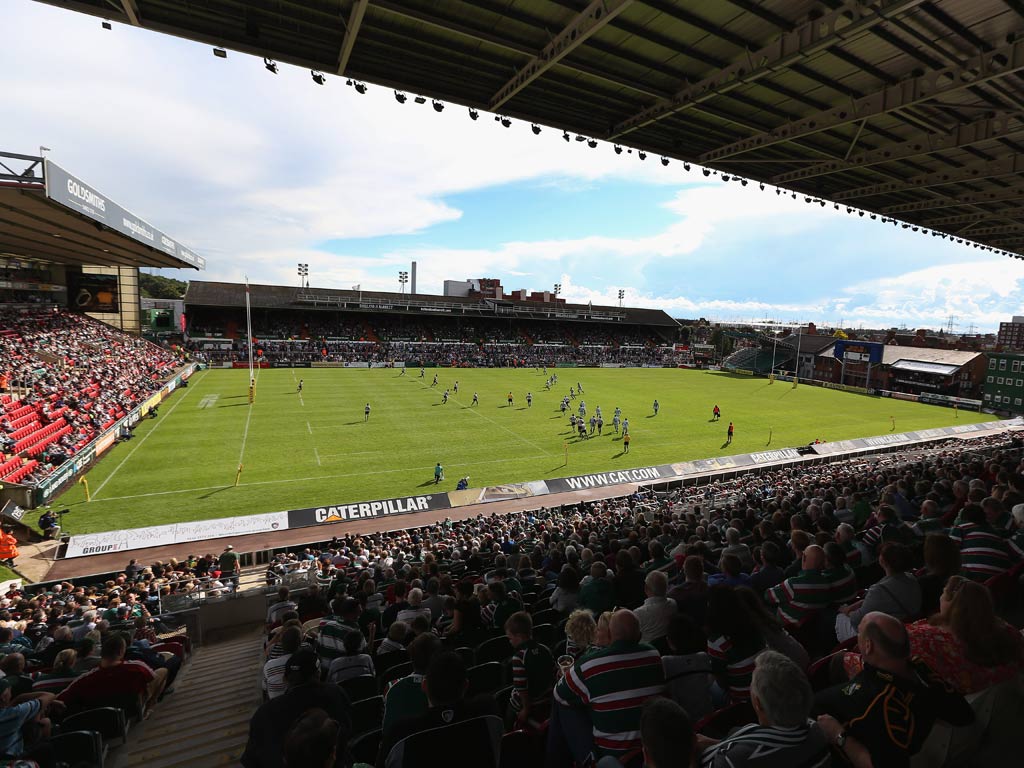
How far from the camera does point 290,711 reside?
3574 mm

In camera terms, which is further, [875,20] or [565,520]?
[565,520]

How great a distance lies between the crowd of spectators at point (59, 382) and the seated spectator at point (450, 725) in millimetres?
24273

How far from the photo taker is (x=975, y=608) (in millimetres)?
2959

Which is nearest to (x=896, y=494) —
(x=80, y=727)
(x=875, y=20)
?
(x=875, y=20)

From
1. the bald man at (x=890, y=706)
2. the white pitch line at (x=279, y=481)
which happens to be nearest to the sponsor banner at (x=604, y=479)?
the white pitch line at (x=279, y=481)

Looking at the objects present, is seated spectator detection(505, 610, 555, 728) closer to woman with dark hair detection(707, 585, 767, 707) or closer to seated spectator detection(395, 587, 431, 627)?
woman with dark hair detection(707, 585, 767, 707)

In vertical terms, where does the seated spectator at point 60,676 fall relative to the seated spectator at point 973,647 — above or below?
below

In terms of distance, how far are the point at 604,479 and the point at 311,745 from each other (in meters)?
22.5

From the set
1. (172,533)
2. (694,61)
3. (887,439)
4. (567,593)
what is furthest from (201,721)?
(887,439)

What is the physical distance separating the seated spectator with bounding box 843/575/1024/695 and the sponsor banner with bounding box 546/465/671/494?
66.0 ft

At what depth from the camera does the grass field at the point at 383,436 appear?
21.6m

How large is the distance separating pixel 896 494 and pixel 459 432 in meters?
24.1

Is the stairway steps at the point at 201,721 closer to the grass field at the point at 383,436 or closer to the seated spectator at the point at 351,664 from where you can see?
the seated spectator at the point at 351,664

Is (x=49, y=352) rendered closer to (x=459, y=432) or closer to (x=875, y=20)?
(x=459, y=432)
